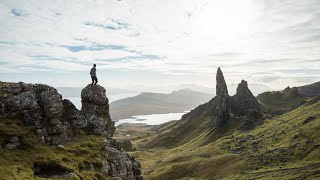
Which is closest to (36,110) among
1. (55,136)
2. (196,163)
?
(55,136)

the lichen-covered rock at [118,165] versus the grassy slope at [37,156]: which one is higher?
the grassy slope at [37,156]

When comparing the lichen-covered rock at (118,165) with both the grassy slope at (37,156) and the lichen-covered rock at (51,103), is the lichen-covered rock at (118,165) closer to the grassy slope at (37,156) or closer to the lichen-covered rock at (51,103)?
the grassy slope at (37,156)

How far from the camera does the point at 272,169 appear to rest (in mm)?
120625

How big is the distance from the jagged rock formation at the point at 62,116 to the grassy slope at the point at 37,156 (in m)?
1.39

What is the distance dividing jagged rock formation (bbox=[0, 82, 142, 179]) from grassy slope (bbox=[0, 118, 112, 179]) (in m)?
1.39

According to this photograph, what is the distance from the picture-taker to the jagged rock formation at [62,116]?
5644 cm

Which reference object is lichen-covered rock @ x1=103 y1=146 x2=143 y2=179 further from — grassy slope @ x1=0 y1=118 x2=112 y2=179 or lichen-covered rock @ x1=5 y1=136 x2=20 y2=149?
lichen-covered rock @ x1=5 y1=136 x2=20 y2=149

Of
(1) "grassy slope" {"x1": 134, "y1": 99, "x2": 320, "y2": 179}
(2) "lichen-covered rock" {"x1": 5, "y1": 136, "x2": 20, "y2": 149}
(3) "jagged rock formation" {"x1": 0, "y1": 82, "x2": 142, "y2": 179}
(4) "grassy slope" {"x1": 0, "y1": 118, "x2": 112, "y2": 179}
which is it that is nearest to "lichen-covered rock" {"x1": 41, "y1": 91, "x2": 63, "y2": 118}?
(3) "jagged rock formation" {"x1": 0, "y1": 82, "x2": 142, "y2": 179}

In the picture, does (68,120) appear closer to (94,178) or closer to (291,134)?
(94,178)

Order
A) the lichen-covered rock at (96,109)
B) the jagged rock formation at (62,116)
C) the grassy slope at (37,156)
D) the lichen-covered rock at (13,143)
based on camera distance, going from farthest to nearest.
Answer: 1. the lichen-covered rock at (96,109)
2. the jagged rock formation at (62,116)
3. the lichen-covered rock at (13,143)
4. the grassy slope at (37,156)

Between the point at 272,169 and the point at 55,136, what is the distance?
292 ft

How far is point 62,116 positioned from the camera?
63312mm

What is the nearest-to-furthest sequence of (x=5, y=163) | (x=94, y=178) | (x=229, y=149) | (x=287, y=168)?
(x=5, y=163), (x=94, y=178), (x=287, y=168), (x=229, y=149)

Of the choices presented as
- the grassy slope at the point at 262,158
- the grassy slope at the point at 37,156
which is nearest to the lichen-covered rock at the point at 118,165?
the grassy slope at the point at 37,156
